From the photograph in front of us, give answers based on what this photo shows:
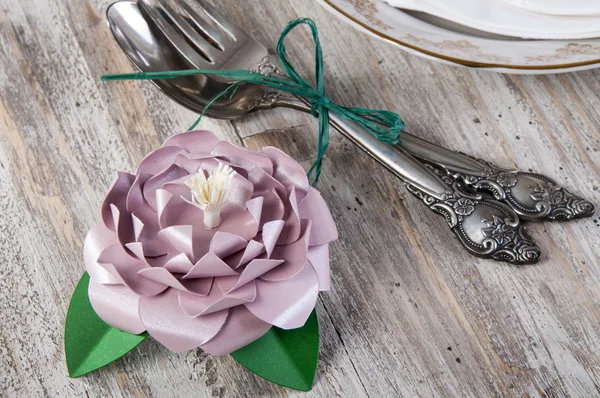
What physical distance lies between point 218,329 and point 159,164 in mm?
125

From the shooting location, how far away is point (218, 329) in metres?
0.38

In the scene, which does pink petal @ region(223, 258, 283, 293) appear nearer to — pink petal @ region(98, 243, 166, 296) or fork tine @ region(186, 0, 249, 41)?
pink petal @ region(98, 243, 166, 296)

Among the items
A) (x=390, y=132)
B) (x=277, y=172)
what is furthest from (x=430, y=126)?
(x=277, y=172)

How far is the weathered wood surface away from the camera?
1.46 ft

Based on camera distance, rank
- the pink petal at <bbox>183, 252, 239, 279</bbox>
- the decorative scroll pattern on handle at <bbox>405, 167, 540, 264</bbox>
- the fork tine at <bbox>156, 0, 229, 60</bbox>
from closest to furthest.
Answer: the pink petal at <bbox>183, 252, 239, 279</bbox>, the decorative scroll pattern on handle at <bbox>405, 167, 540, 264</bbox>, the fork tine at <bbox>156, 0, 229, 60</bbox>

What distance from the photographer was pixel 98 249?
1.30 feet

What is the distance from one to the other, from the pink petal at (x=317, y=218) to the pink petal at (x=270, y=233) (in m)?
0.04

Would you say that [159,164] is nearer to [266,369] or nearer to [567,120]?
[266,369]

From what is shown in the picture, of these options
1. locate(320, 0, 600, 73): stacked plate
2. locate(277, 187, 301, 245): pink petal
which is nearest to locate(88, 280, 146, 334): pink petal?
locate(277, 187, 301, 245): pink petal

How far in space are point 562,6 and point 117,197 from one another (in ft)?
1.36

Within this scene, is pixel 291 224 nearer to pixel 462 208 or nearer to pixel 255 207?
pixel 255 207

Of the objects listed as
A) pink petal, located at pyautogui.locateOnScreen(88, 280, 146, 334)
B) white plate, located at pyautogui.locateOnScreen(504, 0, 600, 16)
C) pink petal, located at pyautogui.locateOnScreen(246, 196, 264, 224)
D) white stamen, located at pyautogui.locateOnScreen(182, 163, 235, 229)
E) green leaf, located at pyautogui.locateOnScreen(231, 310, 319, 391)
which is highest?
white plate, located at pyautogui.locateOnScreen(504, 0, 600, 16)

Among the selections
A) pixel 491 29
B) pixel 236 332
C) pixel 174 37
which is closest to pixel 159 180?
pixel 236 332

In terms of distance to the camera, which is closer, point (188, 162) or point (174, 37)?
point (188, 162)
